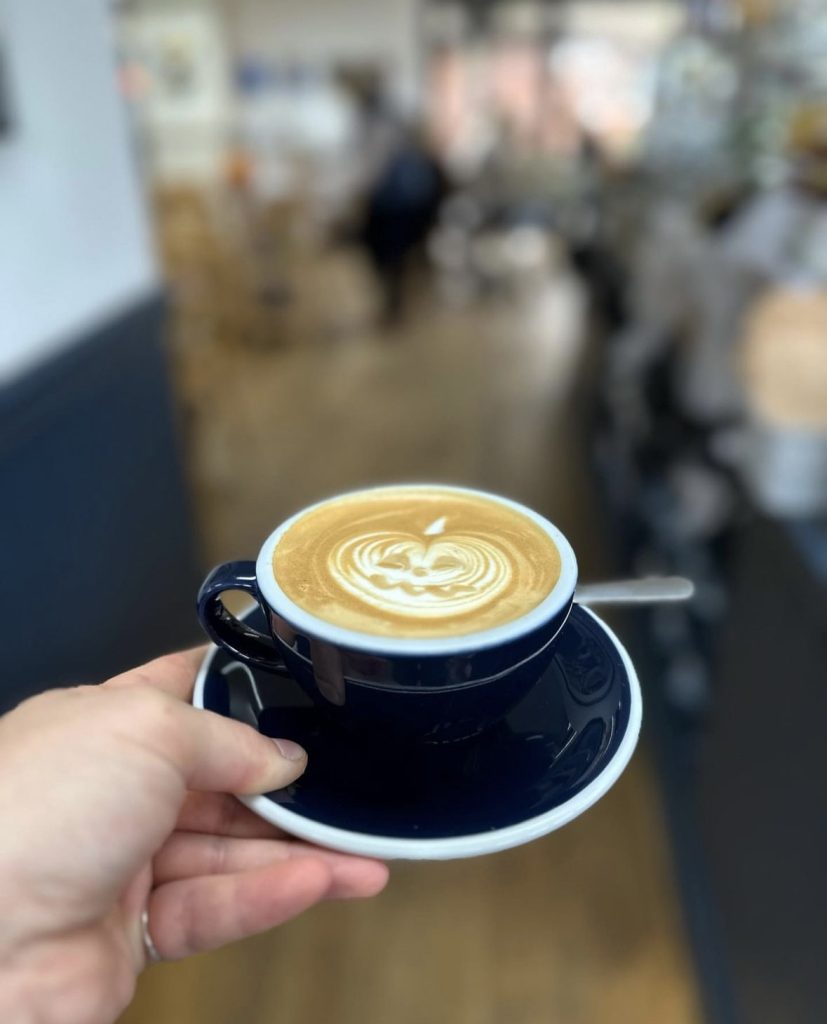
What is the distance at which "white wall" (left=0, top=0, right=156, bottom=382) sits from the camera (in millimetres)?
1263

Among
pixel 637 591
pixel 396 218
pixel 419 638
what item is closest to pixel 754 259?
Answer: pixel 637 591

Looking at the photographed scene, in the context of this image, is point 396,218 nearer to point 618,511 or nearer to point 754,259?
point 618,511

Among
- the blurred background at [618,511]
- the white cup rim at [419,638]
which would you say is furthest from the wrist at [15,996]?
the blurred background at [618,511]

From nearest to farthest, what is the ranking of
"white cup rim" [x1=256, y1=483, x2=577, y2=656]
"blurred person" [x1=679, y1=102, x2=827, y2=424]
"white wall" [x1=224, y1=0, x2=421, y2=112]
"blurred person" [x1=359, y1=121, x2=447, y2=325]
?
"white cup rim" [x1=256, y1=483, x2=577, y2=656] → "blurred person" [x1=679, y1=102, x2=827, y2=424] → "blurred person" [x1=359, y1=121, x2=447, y2=325] → "white wall" [x1=224, y1=0, x2=421, y2=112]

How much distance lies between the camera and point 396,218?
501cm

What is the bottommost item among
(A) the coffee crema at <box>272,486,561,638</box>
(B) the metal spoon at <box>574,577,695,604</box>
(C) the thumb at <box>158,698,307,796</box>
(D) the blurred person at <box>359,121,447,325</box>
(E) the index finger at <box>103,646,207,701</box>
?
(D) the blurred person at <box>359,121,447,325</box>

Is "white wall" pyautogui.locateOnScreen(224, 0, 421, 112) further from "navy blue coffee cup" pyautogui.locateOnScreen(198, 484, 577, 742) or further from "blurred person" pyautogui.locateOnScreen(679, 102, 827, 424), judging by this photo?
"navy blue coffee cup" pyautogui.locateOnScreen(198, 484, 577, 742)

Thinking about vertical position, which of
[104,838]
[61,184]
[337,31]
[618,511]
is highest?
[337,31]

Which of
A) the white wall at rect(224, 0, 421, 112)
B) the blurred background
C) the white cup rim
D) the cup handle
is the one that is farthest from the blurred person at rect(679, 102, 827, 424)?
the white wall at rect(224, 0, 421, 112)

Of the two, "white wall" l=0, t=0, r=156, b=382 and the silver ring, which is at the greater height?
"white wall" l=0, t=0, r=156, b=382

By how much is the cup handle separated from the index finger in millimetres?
58

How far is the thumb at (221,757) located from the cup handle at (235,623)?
0.06 m

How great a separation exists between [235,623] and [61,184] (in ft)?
3.84

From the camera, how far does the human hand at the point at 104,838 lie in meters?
0.48
